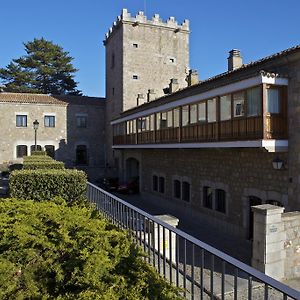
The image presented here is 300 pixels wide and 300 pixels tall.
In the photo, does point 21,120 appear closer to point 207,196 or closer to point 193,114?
point 193,114

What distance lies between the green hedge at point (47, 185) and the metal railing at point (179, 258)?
0.45 m

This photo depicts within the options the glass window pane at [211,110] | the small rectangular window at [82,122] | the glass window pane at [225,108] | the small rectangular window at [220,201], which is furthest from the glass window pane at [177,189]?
the small rectangular window at [82,122]

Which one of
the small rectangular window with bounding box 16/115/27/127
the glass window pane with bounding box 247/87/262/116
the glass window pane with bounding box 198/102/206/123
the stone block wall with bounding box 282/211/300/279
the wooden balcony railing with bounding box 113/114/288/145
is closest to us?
the stone block wall with bounding box 282/211/300/279

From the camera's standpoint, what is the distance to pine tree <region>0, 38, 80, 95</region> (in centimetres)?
4825

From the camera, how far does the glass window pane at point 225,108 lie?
12.1 meters

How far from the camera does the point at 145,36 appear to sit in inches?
1203

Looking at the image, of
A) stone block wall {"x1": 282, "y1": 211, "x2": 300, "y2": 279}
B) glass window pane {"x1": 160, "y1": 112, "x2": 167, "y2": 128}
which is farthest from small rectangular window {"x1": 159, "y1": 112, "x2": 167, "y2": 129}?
stone block wall {"x1": 282, "y1": 211, "x2": 300, "y2": 279}

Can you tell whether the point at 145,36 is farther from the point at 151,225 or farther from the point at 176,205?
the point at 151,225

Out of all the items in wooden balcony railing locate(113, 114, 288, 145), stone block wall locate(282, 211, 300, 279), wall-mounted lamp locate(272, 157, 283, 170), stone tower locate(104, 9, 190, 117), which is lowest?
stone block wall locate(282, 211, 300, 279)

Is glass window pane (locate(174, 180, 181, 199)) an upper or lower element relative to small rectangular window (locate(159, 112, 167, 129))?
lower

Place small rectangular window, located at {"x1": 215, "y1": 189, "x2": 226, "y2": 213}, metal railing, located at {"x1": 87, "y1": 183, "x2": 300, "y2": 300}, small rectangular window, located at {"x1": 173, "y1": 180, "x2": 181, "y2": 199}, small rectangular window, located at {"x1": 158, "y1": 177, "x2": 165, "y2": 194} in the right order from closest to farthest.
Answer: metal railing, located at {"x1": 87, "y1": 183, "x2": 300, "y2": 300}, small rectangular window, located at {"x1": 215, "y1": 189, "x2": 226, "y2": 213}, small rectangular window, located at {"x1": 173, "y1": 180, "x2": 181, "y2": 199}, small rectangular window, located at {"x1": 158, "y1": 177, "x2": 165, "y2": 194}

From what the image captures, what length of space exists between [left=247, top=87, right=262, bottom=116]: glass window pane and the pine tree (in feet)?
142

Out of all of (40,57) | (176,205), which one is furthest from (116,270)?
(40,57)

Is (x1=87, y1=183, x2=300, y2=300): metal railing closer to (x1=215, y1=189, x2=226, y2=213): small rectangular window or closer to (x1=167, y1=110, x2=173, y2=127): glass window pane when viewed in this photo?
(x1=215, y1=189, x2=226, y2=213): small rectangular window
